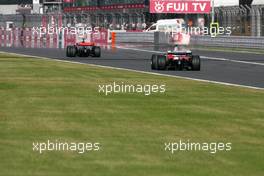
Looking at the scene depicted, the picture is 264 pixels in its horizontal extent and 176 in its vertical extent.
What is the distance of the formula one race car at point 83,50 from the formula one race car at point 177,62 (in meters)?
11.0

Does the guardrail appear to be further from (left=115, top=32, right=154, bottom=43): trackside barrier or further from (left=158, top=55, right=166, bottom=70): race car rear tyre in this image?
(left=158, top=55, right=166, bottom=70): race car rear tyre

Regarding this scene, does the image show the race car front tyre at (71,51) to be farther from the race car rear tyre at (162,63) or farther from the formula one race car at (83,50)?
the race car rear tyre at (162,63)

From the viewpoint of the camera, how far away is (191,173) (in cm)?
905

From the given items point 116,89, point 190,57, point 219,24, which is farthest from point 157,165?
point 219,24

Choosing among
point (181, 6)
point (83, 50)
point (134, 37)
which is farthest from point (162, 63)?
point (181, 6)

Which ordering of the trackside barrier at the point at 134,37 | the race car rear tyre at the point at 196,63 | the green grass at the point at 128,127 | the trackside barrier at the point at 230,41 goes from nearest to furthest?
the green grass at the point at 128,127
the race car rear tyre at the point at 196,63
the trackside barrier at the point at 230,41
the trackside barrier at the point at 134,37

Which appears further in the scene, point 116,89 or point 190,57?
point 190,57

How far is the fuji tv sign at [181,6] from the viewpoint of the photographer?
77625 millimetres

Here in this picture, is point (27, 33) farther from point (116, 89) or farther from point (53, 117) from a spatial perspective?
point (53, 117)

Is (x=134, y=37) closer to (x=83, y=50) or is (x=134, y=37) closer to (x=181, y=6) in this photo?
(x=181, y=6)

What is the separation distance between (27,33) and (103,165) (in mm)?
60800

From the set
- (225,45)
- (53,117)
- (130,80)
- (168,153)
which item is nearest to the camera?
(168,153)

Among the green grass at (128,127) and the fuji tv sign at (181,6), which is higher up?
the fuji tv sign at (181,6)

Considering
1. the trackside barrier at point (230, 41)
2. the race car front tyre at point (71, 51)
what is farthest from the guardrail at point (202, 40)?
the race car front tyre at point (71, 51)
